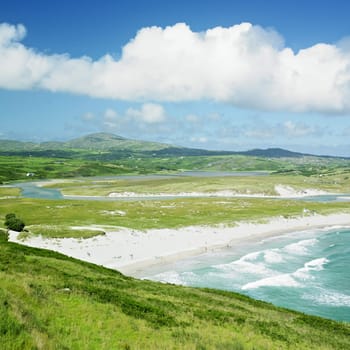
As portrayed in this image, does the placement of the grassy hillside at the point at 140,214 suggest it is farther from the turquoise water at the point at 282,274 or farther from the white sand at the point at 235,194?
the white sand at the point at 235,194

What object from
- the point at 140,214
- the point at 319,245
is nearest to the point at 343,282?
the point at 319,245

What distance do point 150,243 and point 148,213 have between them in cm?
3750

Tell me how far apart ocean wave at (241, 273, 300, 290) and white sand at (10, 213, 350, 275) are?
16.7 metres

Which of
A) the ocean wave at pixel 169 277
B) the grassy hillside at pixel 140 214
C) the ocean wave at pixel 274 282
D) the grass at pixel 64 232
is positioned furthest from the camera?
the grassy hillside at pixel 140 214

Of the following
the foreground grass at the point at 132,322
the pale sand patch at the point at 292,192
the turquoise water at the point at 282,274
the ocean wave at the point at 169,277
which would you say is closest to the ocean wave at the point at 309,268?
the turquoise water at the point at 282,274

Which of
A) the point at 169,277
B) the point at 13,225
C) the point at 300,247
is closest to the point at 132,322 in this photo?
the point at 169,277

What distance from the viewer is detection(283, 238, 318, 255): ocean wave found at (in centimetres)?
6812

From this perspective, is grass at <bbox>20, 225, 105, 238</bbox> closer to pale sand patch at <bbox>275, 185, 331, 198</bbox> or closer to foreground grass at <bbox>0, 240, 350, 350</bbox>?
foreground grass at <bbox>0, 240, 350, 350</bbox>

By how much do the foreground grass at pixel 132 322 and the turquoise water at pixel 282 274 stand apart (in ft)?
49.6

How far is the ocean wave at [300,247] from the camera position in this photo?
68.1 m

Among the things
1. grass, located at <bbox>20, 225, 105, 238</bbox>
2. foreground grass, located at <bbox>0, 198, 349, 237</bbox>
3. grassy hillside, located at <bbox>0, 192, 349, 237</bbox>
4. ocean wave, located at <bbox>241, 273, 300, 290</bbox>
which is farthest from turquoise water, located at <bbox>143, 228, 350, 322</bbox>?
foreground grass, located at <bbox>0, 198, 349, 237</bbox>

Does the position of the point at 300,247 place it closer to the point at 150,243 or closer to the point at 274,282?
the point at 274,282

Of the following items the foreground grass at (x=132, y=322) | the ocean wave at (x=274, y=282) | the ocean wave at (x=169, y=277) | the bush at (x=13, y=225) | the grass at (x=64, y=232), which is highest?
the foreground grass at (x=132, y=322)

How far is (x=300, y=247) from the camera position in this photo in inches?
2830
